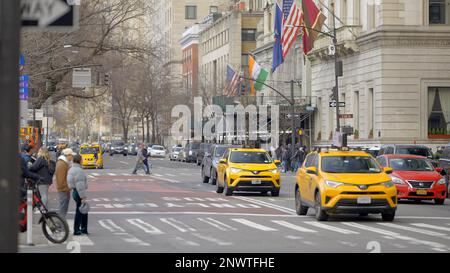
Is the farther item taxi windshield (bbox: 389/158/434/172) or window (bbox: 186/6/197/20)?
window (bbox: 186/6/197/20)

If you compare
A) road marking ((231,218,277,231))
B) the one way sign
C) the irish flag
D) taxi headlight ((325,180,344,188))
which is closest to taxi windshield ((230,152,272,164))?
road marking ((231,218,277,231))

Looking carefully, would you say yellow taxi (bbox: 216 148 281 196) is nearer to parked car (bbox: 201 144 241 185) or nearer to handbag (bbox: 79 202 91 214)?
parked car (bbox: 201 144 241 185)

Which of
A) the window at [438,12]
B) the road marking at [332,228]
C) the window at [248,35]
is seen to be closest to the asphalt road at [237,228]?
the road marking at [332,228]

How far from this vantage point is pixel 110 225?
73.9ft

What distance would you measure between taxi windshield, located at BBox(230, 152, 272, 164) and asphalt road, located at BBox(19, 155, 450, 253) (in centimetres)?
158

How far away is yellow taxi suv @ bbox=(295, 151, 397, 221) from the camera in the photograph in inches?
904

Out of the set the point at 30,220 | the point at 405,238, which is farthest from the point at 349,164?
the point at 30,220

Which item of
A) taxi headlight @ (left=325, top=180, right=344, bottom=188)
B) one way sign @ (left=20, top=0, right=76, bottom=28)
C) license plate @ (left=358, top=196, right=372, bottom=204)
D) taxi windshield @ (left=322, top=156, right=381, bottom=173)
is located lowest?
license plate @ (left=358, top=196, right=372, bottom=204)

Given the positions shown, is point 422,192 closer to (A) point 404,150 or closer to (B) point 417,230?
(B) point 417,230

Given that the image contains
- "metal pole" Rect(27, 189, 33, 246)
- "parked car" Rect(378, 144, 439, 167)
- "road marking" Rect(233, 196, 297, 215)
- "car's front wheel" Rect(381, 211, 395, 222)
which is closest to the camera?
"metal pole" Rect(27, 189, 33, 246)

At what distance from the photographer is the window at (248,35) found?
117 metres

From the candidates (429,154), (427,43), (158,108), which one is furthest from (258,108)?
(429,154)

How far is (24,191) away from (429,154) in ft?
88.6
